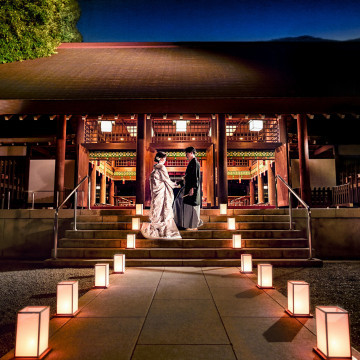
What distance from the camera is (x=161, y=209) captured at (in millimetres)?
6574

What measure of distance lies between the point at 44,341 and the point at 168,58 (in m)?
9.64

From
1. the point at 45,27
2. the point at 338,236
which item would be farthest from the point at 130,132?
the point at 338,236

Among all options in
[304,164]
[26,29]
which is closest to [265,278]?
[304,164]

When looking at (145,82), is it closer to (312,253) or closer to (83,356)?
(312,253)

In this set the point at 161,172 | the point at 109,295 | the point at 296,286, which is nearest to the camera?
the point at 296,286

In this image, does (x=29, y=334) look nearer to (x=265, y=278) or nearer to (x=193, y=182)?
(x=265, y=278)

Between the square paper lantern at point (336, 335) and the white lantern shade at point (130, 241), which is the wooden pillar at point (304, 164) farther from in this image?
the square paper lantern at point (336, 335)

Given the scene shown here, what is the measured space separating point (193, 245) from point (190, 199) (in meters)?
1.07

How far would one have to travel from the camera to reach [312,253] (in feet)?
19.6

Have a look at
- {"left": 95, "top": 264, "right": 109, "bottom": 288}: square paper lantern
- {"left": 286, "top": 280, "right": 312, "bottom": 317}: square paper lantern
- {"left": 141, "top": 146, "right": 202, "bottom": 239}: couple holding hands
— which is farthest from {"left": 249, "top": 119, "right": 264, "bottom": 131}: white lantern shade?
{"left": 286, "top": 280, "right": 312, "bottom": 317}: square paper lantern

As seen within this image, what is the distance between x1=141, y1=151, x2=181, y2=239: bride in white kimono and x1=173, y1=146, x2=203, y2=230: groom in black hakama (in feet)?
0.65

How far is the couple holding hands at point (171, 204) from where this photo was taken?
6324 mm

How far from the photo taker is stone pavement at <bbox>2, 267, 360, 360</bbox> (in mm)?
2016

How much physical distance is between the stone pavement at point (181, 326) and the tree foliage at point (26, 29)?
945cm
